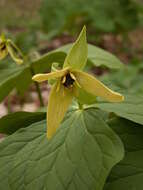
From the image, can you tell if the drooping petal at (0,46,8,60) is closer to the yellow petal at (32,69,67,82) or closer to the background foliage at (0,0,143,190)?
the background foliage at (0,0,143,190)

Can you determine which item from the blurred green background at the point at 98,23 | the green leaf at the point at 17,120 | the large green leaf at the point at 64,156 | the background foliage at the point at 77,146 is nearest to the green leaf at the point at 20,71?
the background foliage at the point at 77,146

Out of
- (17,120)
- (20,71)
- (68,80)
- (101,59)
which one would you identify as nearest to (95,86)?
(68,80)

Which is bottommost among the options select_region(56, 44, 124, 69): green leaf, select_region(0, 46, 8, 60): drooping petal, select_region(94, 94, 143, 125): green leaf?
select_region(94, 94, 143, 125): green leaf

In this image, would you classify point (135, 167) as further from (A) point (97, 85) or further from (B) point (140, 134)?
(A) point (97, 85)

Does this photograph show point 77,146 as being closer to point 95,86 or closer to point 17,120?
point 95,86

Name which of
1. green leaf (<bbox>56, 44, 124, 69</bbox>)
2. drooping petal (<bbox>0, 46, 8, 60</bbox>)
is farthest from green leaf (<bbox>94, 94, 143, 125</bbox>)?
drooping petal (<bbox>0, 46, 8, 60</bbox>)
